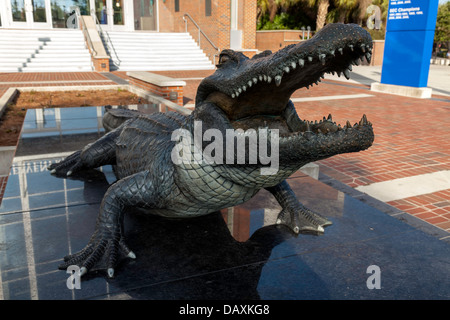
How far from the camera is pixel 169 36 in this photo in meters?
23.5

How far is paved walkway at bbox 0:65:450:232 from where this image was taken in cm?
438

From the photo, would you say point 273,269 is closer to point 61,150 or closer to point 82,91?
point 61,150

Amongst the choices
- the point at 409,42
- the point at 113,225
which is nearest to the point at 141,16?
the point at 409,42

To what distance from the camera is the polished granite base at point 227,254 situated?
76.8 inches

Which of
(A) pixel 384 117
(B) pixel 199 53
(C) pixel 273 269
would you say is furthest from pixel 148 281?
(B) pixel 199 53

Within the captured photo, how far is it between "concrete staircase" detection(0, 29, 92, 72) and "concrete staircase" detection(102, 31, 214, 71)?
1.55 m

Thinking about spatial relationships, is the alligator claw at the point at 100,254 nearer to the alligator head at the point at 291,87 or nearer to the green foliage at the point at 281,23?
the alligator head at the point at 291,87

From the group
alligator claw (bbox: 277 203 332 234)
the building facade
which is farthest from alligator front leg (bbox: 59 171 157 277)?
the building facade

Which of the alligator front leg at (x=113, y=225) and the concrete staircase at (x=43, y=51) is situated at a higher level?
the concrete staircase at (x=43, y=51)

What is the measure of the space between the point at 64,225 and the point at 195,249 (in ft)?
3.18

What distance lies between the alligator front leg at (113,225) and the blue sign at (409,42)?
1192cm

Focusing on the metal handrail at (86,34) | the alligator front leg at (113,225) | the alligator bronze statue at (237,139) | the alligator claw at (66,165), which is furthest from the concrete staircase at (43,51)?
the alligator front leg at (113,225)

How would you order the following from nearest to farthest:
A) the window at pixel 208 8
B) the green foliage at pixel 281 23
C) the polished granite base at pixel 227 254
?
the polished granite base at pixel 227 254
the window at pixel 208 8
the green foliage at pixel 281 23

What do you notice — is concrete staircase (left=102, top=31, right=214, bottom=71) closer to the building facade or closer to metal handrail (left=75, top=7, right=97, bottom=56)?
metal handrail (left=75, top=7, right=97, bottom=56)
